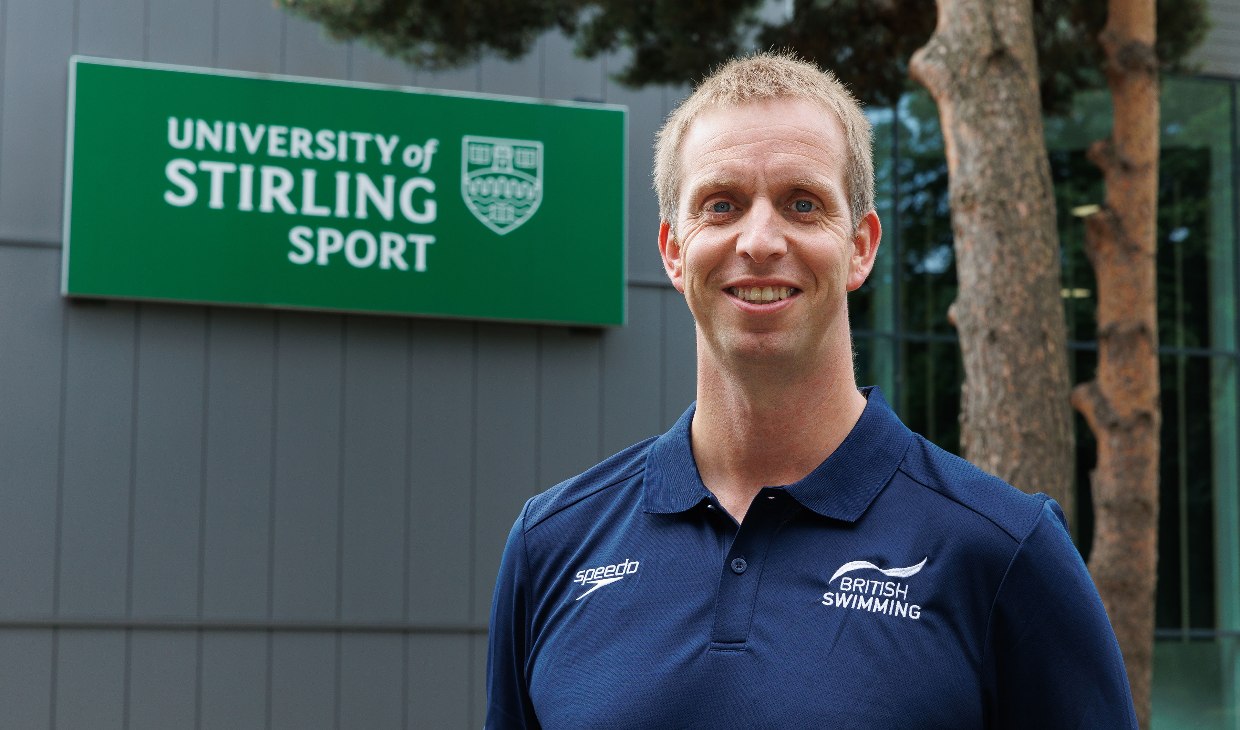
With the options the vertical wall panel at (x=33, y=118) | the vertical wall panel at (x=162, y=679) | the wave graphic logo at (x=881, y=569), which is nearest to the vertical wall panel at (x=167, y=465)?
the vertical wall panel at (x=162, y=679)

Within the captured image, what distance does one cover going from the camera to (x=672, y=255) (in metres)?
2.12

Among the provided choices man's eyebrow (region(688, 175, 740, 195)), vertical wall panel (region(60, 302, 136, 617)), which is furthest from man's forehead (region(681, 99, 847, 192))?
vertical wall panel (region(60, 302, 136, 617))

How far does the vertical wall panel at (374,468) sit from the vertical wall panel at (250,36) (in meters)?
1.76

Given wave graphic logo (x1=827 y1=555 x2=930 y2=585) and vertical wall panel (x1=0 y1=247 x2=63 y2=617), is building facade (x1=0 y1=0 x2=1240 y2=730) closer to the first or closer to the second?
vertical wall panel (x1=0 y1=247 x2=63 y2=617)

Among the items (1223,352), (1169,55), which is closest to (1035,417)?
(1169,55)

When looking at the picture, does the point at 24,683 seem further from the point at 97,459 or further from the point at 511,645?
the point at 511,645

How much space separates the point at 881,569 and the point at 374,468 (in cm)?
814

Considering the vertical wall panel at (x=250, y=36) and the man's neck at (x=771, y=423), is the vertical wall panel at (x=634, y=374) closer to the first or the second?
the vertical wall panel at (x=250, y=36)

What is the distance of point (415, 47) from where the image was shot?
387 inches

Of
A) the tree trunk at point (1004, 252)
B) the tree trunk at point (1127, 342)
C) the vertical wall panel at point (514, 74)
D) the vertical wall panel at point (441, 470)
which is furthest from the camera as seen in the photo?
the vertical wall panel at point (514, 74)

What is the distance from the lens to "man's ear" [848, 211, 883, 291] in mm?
2041

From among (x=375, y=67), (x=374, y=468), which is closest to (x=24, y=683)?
(x=374, y=468)

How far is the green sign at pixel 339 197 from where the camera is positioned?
368 inches

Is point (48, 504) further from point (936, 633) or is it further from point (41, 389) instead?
point (936, 633)
